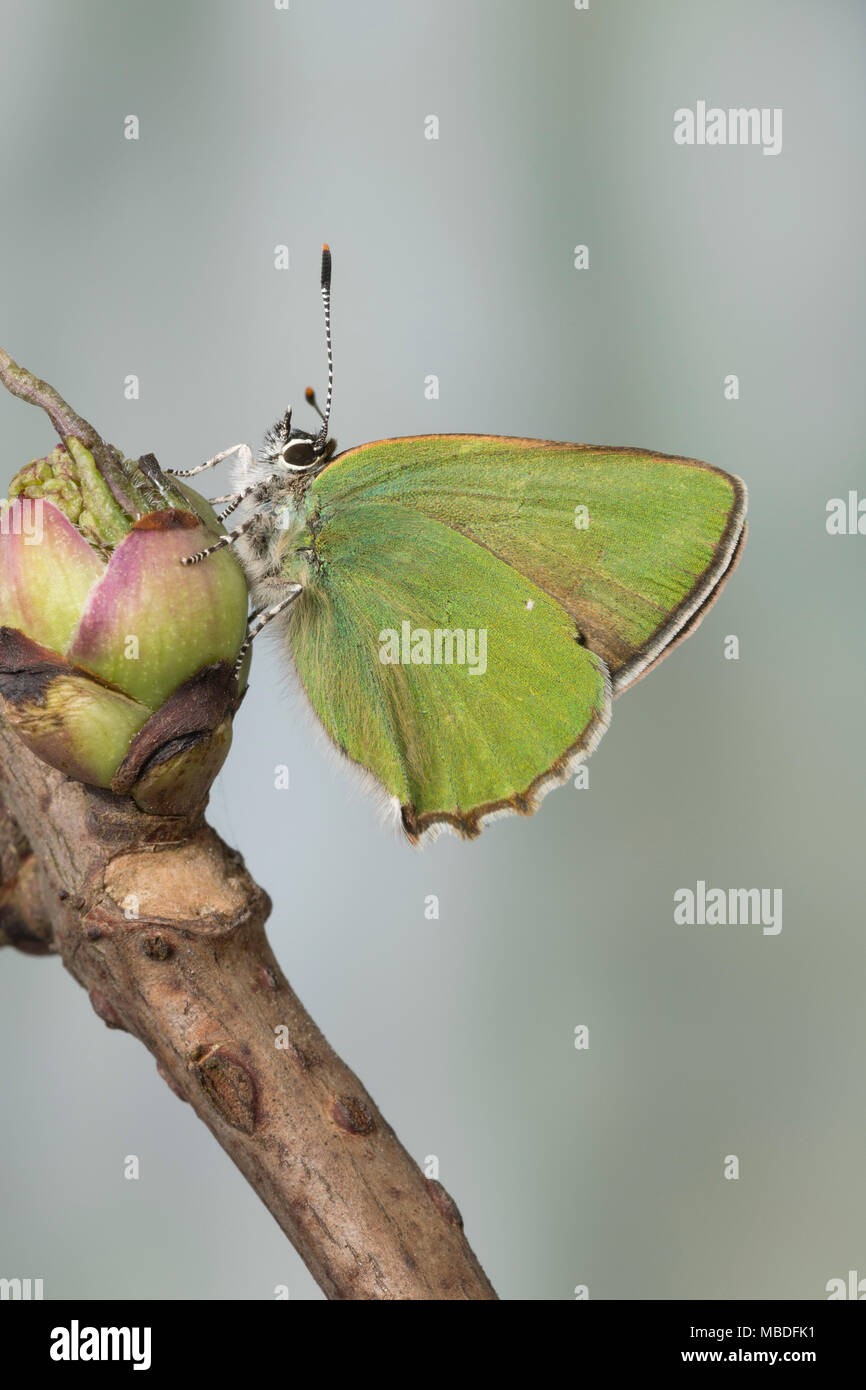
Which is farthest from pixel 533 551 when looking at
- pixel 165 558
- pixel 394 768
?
pixel 165 558

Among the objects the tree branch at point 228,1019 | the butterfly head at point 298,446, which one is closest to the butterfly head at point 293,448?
the butterfly head at point 298,446

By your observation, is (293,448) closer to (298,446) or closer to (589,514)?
(298,446)

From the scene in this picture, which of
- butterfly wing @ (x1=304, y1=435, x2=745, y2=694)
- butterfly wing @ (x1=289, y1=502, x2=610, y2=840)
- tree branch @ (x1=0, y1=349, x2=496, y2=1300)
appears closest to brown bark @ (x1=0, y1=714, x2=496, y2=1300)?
tree branch @ (x1=0, y1=349, x2=496, y2=1300)

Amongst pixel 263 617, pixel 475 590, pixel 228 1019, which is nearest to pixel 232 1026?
pixel 228 1019

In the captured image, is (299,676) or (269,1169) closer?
(269,1169)

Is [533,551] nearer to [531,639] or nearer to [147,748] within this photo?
[531,639]

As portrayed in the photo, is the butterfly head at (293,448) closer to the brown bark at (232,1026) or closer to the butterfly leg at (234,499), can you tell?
the butterfly leg at (234,499)
